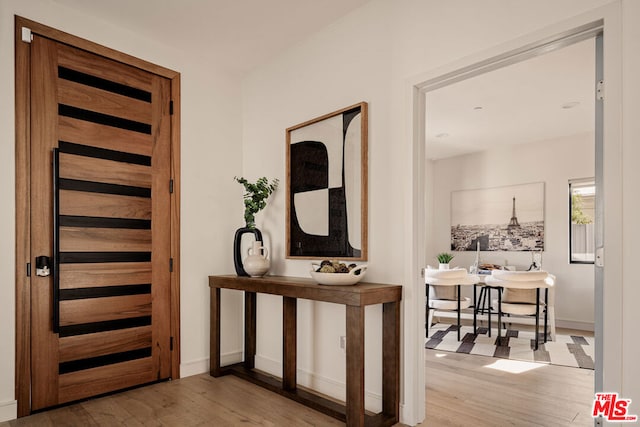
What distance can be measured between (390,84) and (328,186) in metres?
0.84

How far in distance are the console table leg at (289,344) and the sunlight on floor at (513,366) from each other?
185 centimetres

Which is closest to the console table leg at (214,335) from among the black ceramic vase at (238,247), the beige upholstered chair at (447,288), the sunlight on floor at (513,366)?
the black ceramic vase at (238,247)

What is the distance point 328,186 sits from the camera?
310cm

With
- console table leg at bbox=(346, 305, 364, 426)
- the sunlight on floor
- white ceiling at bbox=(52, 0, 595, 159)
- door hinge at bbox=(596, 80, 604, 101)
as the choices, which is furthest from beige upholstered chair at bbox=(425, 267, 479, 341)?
door hinge at bbox=(596, 80, 604, 101)

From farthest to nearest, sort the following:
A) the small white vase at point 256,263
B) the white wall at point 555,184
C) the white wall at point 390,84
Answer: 1. the white wall at point 555,184
2. the small white vase at point 256,263
3. the white wall at point 390,84

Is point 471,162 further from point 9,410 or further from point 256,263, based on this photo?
point 9,410

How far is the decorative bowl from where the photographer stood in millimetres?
2553

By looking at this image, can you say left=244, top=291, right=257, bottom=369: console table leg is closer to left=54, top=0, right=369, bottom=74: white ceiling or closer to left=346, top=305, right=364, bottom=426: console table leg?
left=346, top=305, right=364, bottom=426: console table leg

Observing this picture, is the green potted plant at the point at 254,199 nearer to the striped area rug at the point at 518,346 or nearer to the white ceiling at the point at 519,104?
the white ceiling at the point at 519,104

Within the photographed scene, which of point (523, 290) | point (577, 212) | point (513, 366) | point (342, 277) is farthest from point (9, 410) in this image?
point (577, 212)

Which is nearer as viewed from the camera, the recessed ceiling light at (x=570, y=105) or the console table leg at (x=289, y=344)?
the console table leg at (x=289, y=344)

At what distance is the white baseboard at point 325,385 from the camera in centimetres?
269

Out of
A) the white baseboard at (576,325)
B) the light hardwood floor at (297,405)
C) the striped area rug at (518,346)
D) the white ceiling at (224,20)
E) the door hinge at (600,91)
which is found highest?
the white ceiling at (224,20)

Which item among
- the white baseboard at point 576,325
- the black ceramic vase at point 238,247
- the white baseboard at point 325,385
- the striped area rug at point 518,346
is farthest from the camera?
the white baseboard at point 576,325
